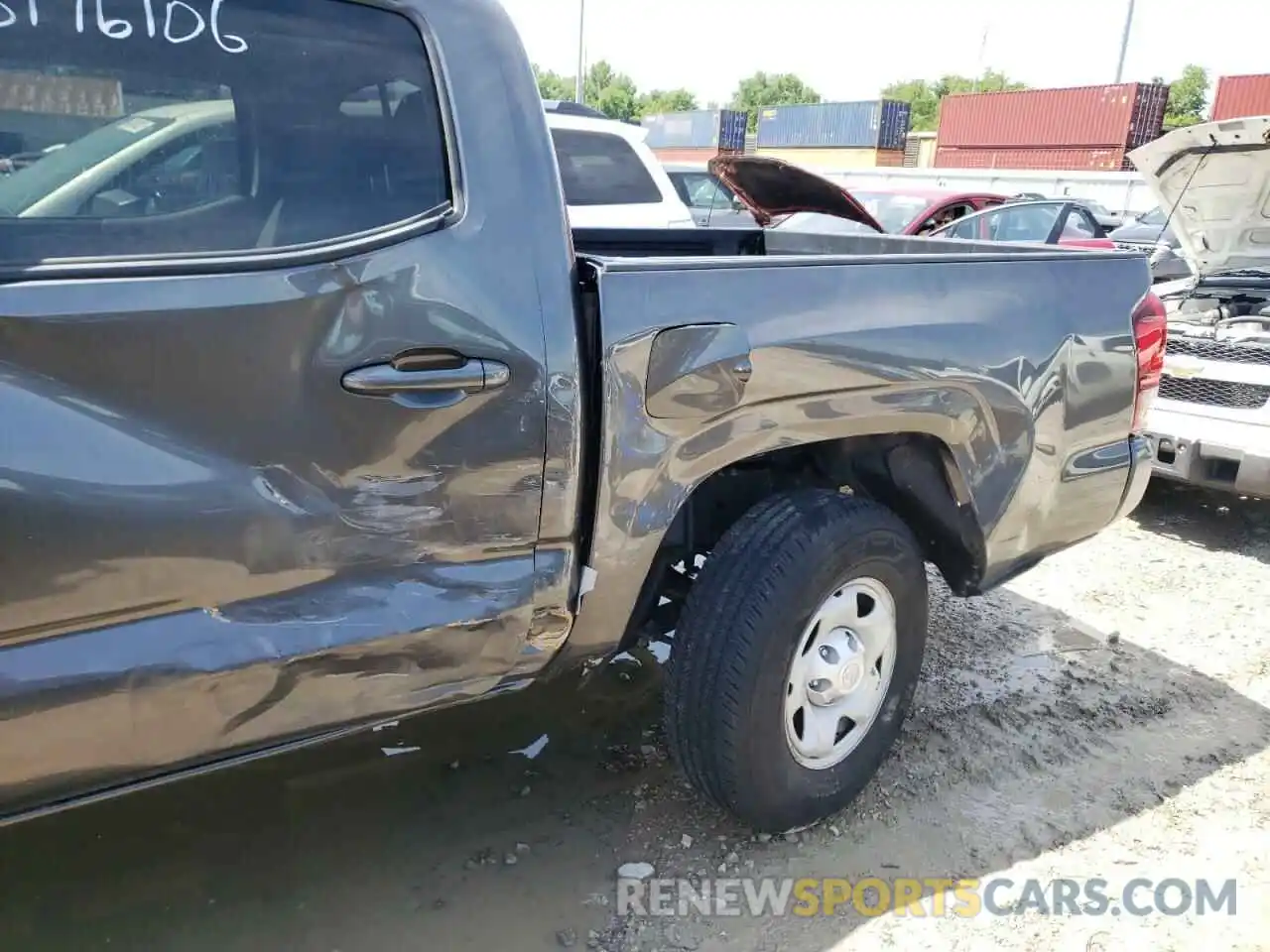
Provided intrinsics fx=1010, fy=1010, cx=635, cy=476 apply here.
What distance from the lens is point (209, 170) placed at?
1.72 meters

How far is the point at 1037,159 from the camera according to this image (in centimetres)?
3566

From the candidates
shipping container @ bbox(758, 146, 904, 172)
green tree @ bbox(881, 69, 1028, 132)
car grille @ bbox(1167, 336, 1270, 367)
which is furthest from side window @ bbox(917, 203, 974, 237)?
green tree @ bbox(881, 69, 1028, 132)

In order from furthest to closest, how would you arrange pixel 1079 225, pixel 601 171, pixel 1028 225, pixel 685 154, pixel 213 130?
pixel 685 154
pixel 1079 225
pixel 1028 225
pixel 601 171
pixel 213 130

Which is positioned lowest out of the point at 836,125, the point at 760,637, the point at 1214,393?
the point at 760,637

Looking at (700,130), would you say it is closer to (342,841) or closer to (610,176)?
(610,176)

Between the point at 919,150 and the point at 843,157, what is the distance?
15.1ft

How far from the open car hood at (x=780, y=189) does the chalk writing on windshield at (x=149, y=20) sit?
3.53m

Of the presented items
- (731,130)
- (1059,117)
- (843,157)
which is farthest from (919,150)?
(1059,117)

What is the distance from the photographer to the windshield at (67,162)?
62.2 inches

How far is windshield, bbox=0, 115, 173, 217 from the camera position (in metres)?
1.58

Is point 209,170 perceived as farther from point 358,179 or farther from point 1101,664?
point 1101,664

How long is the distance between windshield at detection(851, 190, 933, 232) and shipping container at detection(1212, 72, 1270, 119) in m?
21.3

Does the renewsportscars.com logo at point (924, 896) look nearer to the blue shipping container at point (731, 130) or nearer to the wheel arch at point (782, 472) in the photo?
the wheel arch at point (782, 472)

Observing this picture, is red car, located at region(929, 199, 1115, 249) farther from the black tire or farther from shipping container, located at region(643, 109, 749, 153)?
shipping container, located at region(643, 109, 749, 153)
